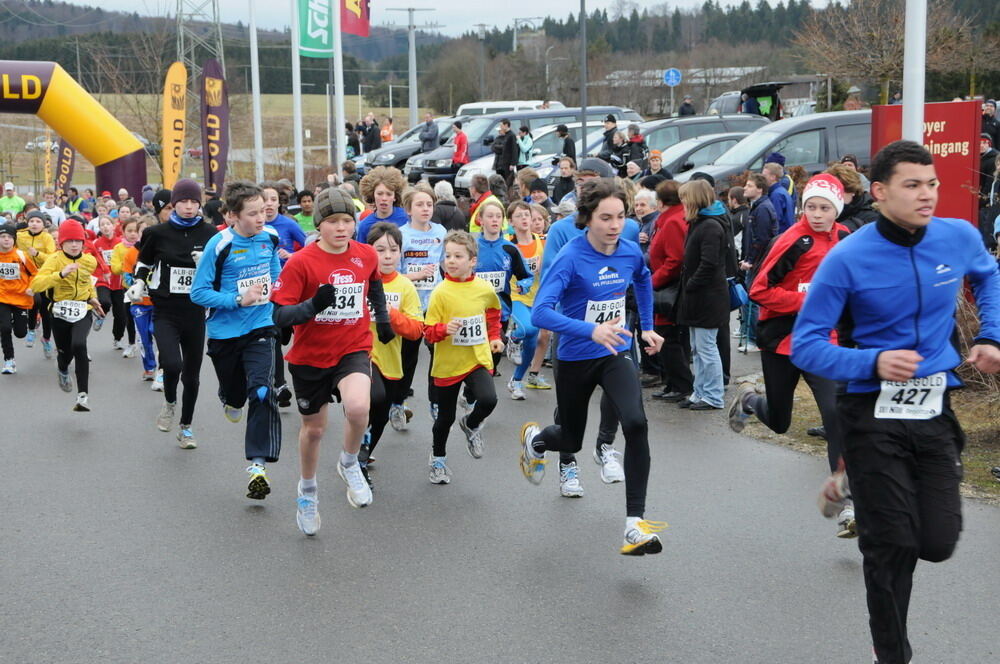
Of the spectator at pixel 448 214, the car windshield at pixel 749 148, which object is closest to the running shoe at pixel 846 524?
the spectator at pixel 448 214

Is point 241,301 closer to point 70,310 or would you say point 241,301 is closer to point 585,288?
point 585,288

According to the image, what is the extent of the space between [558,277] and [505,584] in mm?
1635

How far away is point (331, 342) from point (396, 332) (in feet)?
3.46

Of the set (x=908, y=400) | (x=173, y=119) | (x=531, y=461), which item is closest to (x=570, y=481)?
(x=531, y=461)

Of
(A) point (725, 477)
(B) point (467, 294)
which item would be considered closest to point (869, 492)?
(A) point (725, 477)

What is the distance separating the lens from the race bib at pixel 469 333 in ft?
26.0

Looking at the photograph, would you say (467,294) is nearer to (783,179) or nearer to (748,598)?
(748,598)

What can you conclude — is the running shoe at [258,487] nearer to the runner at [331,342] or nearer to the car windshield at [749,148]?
the runner at [331,342]

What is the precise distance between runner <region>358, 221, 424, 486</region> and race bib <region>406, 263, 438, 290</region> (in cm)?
178

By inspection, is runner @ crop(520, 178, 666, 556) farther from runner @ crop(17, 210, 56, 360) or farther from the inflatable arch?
the inflatable arch

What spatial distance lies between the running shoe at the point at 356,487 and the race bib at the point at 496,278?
407 cm

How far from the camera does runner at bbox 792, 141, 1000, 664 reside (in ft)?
14.0

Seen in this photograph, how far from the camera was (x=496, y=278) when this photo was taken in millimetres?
10711

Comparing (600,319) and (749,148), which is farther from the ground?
(749,148)
